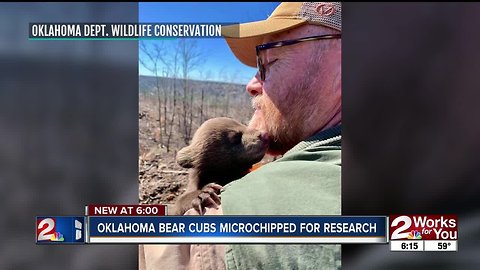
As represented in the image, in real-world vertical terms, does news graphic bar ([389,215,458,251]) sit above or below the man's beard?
below

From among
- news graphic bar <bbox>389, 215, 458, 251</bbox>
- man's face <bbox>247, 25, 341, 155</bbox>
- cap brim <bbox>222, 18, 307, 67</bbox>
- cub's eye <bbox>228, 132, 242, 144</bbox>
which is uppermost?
cap brim <bbox>222, 18, 307, 67</bbox>

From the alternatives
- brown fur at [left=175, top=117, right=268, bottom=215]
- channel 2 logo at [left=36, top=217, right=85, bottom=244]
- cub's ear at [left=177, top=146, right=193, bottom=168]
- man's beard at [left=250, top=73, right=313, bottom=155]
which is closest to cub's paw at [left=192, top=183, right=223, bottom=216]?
brown fur at [left=175, top=117, right=268, bottom=215]

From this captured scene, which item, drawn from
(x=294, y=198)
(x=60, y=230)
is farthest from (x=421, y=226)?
(x=60, y=230)

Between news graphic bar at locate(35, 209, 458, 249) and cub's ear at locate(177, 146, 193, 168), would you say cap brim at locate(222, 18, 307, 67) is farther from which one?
news graphic bar at locate(35, 209, 458, 249)

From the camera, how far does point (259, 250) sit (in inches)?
80.4

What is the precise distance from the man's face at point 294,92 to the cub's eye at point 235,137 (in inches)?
3.1

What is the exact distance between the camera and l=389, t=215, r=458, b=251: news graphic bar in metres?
2.03

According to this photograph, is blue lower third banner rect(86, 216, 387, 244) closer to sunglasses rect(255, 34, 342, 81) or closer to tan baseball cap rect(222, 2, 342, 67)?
sunglasses rect(255, 34, 342, 81)

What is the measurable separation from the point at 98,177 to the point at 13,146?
44 centimetres

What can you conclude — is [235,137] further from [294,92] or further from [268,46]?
[268,46]

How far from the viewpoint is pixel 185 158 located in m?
2.08

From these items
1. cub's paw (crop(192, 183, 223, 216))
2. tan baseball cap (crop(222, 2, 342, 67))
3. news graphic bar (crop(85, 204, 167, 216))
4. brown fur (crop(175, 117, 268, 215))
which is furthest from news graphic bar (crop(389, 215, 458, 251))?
news graphic bar (crop(85, 204, 167, 216))

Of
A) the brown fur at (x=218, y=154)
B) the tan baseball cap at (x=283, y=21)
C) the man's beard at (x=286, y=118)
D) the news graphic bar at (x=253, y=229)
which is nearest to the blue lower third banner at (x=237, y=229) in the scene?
the news graphic bar at (x=253, y=229)

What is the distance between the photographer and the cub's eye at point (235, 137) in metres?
2.08
